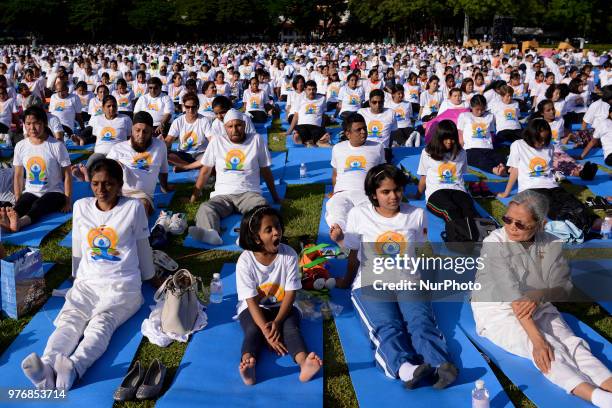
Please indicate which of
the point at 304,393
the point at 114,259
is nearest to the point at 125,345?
the point at 114,259

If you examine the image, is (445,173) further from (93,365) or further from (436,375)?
(93,365)

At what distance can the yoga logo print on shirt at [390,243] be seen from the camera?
4673 mm

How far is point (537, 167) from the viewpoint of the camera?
715 centimetres

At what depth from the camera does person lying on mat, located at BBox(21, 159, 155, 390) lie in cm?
439

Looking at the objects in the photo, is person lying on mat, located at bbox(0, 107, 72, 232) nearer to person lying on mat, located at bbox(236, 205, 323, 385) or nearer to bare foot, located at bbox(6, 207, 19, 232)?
bare foot, located at bbox(6, 207, 19, 232)

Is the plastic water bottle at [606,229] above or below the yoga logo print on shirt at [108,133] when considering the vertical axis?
below

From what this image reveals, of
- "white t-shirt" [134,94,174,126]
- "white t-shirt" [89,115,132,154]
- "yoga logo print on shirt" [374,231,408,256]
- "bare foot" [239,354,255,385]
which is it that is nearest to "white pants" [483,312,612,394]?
"yoga logo print on shirt" [374,231,408,256]

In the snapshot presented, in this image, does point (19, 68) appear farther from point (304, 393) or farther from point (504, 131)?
point (304, 393)

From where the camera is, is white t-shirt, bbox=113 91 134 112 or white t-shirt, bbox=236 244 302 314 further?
white t-shirt, bbox=113 91 134 112

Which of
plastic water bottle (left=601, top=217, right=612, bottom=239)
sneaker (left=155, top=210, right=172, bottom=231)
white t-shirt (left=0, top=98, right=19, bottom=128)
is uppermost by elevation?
white t-shirt (left=0, top=98, right=19, bottom=128)

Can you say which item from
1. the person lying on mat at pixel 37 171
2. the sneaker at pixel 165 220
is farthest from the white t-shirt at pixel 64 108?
the sneaker at pixel 165 220

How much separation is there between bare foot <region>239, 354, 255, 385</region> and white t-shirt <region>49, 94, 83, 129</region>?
9210mm

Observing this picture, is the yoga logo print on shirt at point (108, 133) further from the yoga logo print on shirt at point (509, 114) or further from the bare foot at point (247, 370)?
the yoga logo print on shirt at point (509, 114)

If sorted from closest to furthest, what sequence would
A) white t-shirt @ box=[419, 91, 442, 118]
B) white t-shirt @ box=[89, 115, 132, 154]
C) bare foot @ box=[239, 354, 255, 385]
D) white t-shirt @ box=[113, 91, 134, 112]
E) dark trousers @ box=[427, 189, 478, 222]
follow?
bare foot @ box=[239, 354, 255, 385] → dark trousers @ box=[427, 189, 478, 222] → white t-shirt @ box=[89, 115, 132, 154] → white t-shirt @ box=[113, 91, 134, 112] → white t-shirt @ box=[419, 91, 442, 118]
